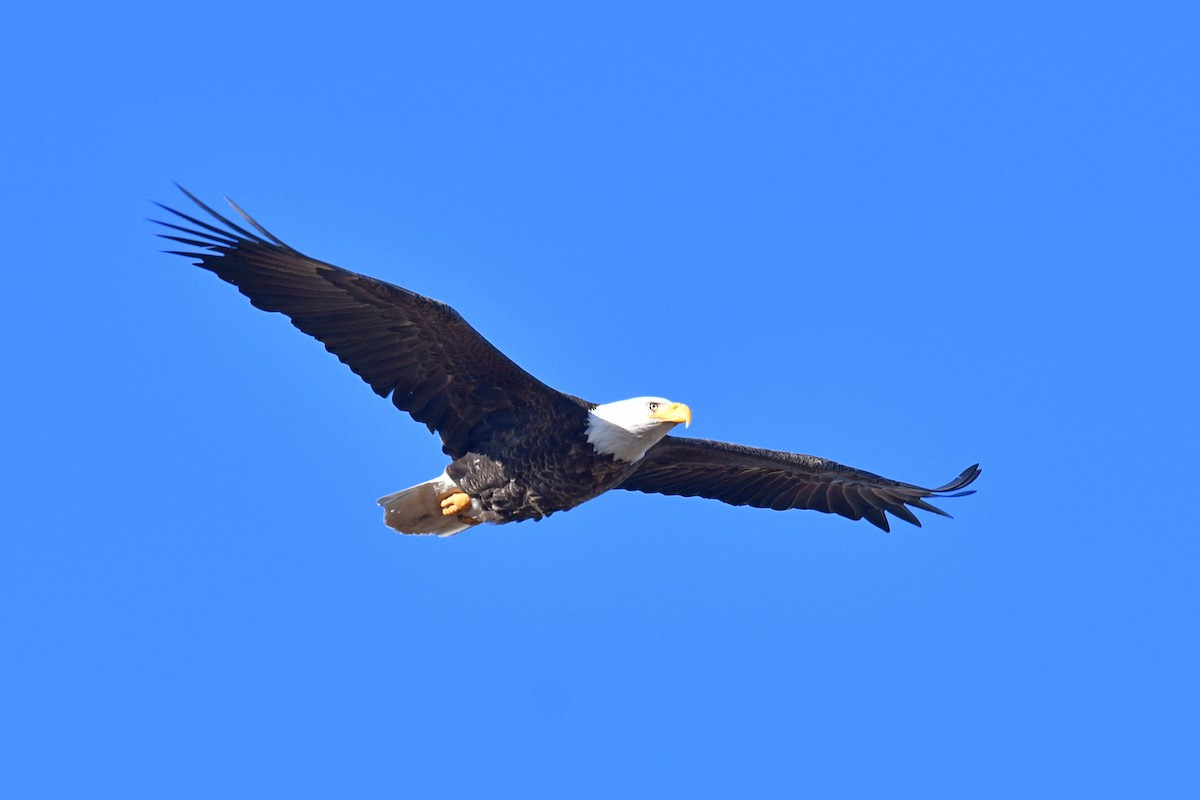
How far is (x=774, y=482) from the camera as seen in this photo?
15.6m

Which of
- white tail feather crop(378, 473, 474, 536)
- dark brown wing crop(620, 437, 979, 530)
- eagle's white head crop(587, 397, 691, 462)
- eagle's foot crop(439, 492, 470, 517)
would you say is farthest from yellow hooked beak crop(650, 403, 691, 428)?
white tail feather crop(378, 473, 474, 536)

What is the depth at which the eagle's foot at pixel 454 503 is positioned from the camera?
13.9 m

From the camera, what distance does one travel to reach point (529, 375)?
43.7 ft

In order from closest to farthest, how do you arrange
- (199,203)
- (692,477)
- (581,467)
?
(199,203) < (581,467) < (692,477)

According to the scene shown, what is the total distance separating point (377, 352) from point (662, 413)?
2.17 m

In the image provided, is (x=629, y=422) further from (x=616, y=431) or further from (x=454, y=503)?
(x=454, y=503)

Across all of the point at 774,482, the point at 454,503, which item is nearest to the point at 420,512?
the point at 454,503

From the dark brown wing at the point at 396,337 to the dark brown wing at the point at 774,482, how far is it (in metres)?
1.54

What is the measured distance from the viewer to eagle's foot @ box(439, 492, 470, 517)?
549 inches

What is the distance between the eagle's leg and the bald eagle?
0.01 m

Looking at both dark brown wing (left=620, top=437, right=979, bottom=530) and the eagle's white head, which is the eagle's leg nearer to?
the eagle's white head

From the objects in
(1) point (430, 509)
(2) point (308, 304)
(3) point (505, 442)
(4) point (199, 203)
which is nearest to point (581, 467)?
(3) point (505, 442)

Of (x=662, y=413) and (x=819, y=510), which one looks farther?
(x=819, y=510)

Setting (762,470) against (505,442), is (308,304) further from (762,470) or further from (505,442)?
(762,470)
